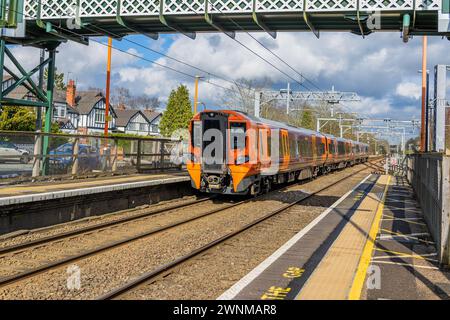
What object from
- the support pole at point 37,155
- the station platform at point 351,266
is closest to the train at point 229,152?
the station platform at point 351,266

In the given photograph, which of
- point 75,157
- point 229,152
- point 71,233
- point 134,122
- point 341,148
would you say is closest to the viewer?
point 71,233

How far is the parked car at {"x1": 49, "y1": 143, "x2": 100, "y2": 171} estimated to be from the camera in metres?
13.5

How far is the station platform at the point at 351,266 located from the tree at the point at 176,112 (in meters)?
50.1

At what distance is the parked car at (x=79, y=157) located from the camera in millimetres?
13484

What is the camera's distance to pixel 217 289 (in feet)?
20.2

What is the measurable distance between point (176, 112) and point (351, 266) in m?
55.5

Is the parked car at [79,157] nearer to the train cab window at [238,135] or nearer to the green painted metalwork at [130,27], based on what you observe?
the green painted metalwork at [130,27]

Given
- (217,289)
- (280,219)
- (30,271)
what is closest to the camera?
(217,289)

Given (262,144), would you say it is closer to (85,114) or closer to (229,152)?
(229,152)

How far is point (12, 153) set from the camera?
37.6 feet

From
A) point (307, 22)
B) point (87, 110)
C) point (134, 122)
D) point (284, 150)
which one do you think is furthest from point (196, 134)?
point (134, 122)
